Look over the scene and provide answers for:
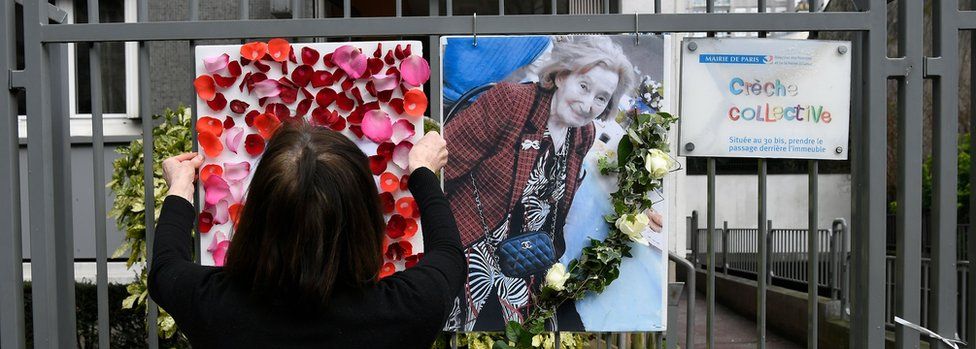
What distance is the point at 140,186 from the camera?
4496 mm

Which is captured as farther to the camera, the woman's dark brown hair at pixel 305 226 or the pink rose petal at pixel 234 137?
the pink rose petal at pixel 234 137

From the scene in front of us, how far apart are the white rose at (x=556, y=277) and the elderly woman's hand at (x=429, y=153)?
49 cm

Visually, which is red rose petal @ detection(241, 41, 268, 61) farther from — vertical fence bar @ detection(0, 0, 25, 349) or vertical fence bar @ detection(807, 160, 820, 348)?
vertical fence bar @ detection(807, 160, 820, 348)

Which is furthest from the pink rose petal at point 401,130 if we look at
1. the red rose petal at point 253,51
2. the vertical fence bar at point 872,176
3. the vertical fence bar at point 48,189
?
the vertical fence bar at point 872,176

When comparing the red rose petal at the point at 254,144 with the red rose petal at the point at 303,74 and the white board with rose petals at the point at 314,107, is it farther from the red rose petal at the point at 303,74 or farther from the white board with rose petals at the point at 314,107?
the red rose petal at the point at 303,74

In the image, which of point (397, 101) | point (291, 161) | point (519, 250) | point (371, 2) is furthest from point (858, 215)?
point (371, 2)

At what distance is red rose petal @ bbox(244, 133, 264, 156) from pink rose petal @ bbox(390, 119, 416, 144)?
0.42 metres

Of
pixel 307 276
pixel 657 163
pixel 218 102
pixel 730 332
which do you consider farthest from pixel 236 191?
pixel 730 332

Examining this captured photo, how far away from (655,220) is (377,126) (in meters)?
0.94

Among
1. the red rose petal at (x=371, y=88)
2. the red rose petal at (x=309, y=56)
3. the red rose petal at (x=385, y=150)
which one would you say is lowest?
the red rose petal at (x=385, y=150)

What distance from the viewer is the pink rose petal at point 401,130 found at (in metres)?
2.42

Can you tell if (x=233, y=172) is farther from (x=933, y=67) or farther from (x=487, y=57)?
(x=933, y=67)

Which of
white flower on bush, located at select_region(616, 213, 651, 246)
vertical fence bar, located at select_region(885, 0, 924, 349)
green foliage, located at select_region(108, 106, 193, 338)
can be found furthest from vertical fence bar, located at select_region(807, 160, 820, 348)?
green foliage, located at select_region(108, 106, 193, 338)

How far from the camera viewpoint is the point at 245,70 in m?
2.45
